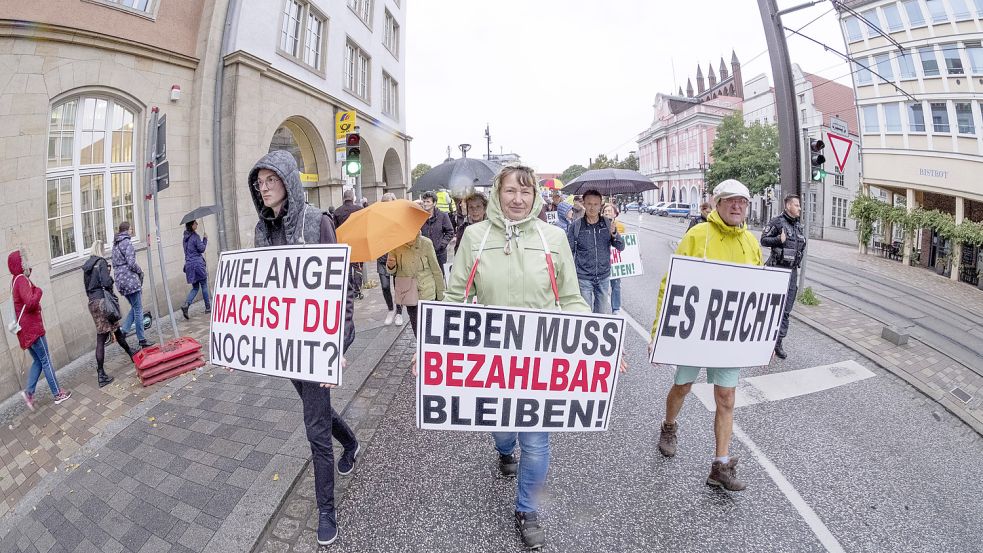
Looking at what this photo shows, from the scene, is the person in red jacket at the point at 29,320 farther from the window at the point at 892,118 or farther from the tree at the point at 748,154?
the tree at the point at 748,154

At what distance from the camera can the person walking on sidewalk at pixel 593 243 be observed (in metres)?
5.50

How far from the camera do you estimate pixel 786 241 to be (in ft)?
17.1

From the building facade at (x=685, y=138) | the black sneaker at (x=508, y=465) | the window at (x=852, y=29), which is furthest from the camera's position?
the building facade at (x=685, y=138)

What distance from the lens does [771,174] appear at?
35.2 m

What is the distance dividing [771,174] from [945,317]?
30932 mm

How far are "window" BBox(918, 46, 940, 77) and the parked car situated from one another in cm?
2374

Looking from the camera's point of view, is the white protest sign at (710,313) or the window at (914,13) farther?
the window at (914,13)

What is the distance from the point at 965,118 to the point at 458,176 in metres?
23.3

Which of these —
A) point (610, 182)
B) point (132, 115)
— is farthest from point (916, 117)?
point (132, 115)

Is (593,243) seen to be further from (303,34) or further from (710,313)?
(303,34)

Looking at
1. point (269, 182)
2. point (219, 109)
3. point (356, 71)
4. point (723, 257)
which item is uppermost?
point (356, 71)

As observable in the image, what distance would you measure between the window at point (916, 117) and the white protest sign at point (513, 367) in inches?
1042

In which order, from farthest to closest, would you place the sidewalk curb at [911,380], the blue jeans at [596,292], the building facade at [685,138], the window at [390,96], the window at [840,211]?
the building facade at [685,138], the window at [840,211], the window at [390,96], the blue jeans at [596,292], the sidewalk curb at [911,380]

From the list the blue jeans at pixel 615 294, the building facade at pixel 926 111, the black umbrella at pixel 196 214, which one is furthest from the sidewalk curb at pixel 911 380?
the building facade at pixel 926 111
